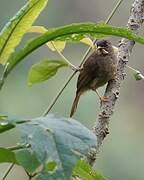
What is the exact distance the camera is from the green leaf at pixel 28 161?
85cm

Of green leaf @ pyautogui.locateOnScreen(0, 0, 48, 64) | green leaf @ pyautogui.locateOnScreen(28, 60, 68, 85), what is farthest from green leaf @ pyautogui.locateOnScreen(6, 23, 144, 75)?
green leaf @ pyautogui.locateOnScreen(28, 60, 68, 85)

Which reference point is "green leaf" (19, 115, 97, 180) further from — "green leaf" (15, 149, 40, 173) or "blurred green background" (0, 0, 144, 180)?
"blurred green background" (0, 0, 144, 180)

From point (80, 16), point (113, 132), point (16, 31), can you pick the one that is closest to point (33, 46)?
point (16, 31)

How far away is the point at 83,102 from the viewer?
7516 mm

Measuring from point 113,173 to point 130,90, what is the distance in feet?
9.20

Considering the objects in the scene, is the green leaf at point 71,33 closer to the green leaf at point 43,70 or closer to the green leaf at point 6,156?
the green leaf at point 6,156

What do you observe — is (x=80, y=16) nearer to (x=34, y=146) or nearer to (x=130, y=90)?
(x=130, y=90)

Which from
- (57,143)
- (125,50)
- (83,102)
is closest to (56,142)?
(57,143)

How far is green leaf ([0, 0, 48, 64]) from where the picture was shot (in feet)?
3.34

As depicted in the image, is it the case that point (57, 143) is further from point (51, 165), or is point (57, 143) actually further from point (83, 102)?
point (83, 102)

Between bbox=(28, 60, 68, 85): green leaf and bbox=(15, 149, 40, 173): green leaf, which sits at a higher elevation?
bbox=(28, 60, 68, 85): green leaf

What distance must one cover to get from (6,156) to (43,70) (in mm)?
404

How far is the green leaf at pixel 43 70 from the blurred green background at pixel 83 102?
490 cm

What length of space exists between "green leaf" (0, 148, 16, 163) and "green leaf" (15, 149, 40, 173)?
0.03 meters
